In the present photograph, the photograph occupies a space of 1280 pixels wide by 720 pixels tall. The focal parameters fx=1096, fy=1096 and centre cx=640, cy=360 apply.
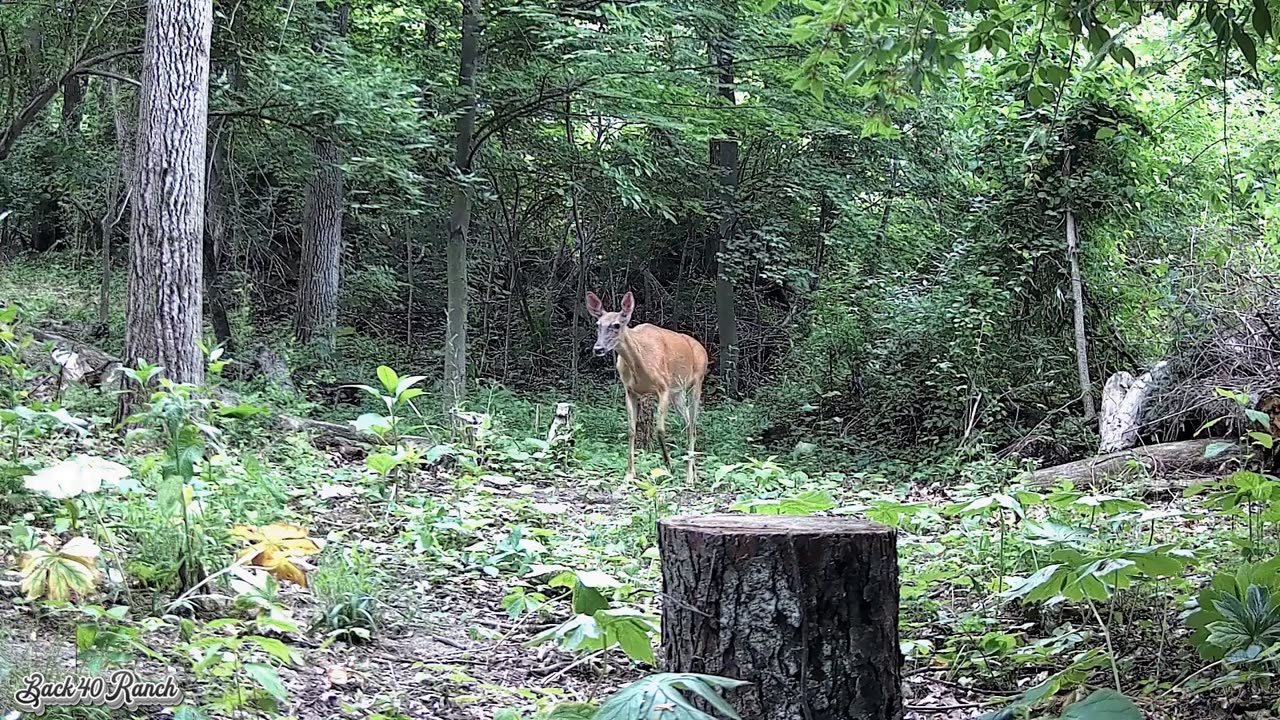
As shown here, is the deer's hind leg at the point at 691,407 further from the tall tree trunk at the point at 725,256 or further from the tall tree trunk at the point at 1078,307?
the tall tree trunk at the point at 1078,307

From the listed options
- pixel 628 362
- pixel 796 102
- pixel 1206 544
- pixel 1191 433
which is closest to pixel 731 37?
pixel 796 102

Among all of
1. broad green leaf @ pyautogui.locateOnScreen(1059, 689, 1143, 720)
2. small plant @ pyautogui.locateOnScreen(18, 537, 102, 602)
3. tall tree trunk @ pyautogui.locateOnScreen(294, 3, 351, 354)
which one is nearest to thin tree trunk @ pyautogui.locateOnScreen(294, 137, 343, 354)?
tall tree trunk @ pyautogui.locateOnScreen(294, 3, 351, 354)

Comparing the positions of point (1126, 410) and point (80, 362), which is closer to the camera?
point (1126, 410)

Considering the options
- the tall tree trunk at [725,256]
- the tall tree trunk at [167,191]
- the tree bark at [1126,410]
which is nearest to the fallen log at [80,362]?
the tall tree trunk at [167,191]

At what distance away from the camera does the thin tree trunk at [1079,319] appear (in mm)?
9695

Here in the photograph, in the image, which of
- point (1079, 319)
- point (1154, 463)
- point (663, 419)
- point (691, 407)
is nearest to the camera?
point (1154, 463)

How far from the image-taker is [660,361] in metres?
11.2

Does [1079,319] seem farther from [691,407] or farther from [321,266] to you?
[321,266]

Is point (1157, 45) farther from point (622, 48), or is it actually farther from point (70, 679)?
point (70, 679)

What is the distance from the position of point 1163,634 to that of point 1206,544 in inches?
59.7

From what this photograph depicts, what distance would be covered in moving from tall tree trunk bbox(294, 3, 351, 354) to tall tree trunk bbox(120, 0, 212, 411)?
16.2 feet

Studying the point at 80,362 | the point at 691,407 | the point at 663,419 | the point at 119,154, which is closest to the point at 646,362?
the point at 663,419

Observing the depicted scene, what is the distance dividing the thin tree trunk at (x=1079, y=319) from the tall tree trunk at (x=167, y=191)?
7344 mm

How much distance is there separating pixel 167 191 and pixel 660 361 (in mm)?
5023
